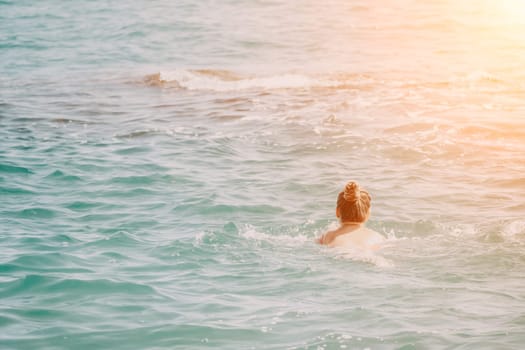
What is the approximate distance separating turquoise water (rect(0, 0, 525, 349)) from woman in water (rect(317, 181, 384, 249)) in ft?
0.59

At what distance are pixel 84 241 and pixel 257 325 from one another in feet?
11.8

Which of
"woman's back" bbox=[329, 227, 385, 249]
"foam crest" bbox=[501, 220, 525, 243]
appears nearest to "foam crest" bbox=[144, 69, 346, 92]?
"foam crest" bbox=[501, 220, 525, 243]

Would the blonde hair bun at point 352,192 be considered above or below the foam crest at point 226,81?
below

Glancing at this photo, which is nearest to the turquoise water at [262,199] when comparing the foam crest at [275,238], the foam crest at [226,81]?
the foam crest at [275,238]

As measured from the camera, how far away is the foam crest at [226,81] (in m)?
21.9

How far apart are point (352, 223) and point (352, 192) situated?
14.9 inches

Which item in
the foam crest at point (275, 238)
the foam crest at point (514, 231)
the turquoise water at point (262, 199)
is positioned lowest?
the foam crest at point (275, 238)

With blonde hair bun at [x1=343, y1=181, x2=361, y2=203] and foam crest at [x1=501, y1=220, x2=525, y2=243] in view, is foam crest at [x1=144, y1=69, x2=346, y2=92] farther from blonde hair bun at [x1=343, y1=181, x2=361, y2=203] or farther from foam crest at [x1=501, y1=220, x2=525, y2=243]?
blonde hair bun at [x1=343, y1=181, x2=361, y2=203]

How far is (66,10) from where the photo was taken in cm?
4069

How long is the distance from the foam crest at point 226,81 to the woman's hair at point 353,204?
12.8 meters

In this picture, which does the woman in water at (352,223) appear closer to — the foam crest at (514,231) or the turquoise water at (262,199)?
the turquoise water at (262,199)

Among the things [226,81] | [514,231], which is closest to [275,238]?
[514,231]

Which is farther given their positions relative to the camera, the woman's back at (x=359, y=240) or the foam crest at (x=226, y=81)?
the foam crest at (x=226, y=81)

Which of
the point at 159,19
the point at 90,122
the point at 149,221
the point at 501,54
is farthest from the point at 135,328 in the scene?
the point at 159,19
